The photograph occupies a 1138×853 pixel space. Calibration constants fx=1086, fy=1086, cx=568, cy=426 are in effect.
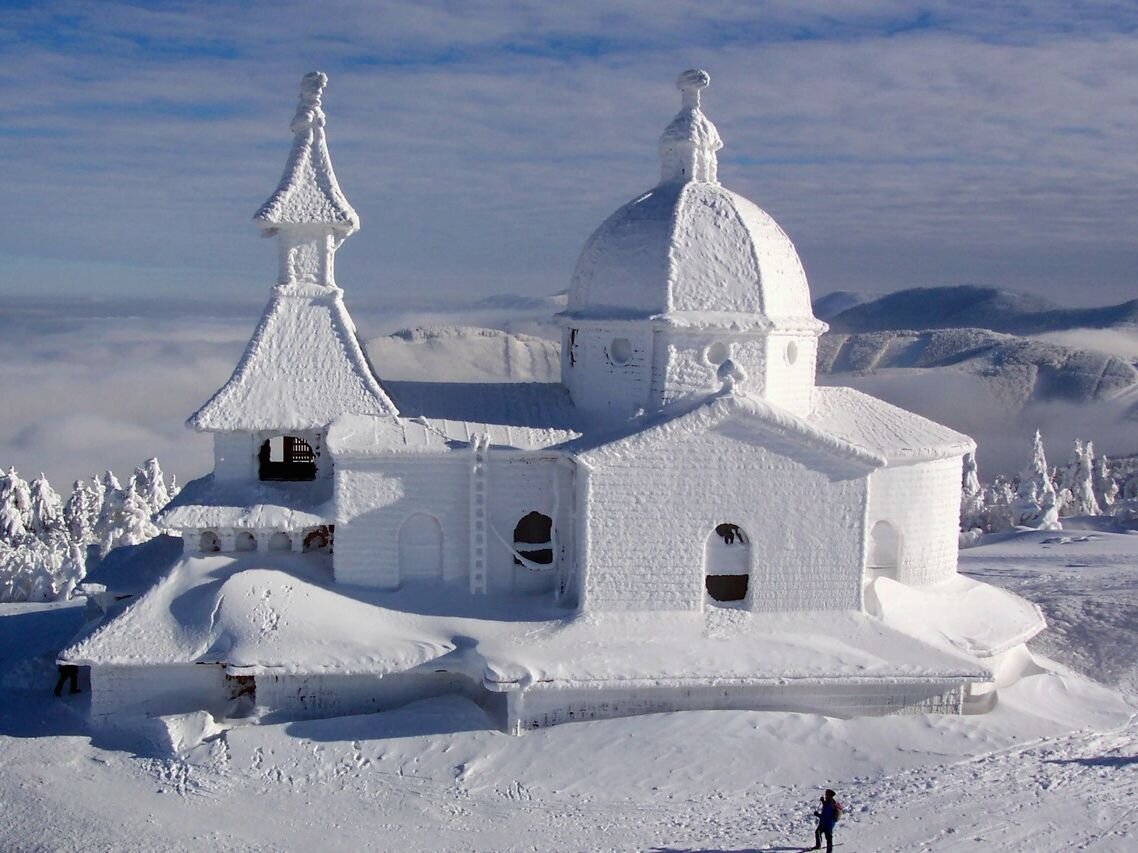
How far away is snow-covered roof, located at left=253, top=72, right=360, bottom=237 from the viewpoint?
2327cm

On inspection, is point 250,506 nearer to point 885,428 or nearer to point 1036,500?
point 885,428

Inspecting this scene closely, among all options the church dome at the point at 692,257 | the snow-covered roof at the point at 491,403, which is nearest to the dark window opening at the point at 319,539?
the snow-covered roof at the point at 491,403

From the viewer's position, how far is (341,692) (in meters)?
20.2

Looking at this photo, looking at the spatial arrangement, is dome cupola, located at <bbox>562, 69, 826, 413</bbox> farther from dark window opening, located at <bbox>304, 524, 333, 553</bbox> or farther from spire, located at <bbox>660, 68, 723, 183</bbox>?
dark window opening, located at <bbox>304, 524, 333, 553</bbox>

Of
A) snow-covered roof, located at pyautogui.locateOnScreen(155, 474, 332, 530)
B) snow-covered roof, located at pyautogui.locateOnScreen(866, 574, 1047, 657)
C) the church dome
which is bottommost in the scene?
snow-covered roof, located at pyautogui.locateOnScreen(866, 574, 1047, 657)

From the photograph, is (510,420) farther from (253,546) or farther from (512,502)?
(253,546)

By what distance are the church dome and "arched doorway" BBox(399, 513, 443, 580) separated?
5.69 m

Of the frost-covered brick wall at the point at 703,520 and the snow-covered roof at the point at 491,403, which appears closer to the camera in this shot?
the frost-covered brick wall at the point at 703,520

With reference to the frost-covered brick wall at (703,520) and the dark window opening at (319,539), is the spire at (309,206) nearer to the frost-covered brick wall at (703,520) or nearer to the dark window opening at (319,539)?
the dark window opening at (319,539)

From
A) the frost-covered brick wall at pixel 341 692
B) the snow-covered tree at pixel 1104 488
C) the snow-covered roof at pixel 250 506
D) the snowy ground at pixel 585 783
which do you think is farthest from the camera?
the snow-covered tree at pixel 1104 488

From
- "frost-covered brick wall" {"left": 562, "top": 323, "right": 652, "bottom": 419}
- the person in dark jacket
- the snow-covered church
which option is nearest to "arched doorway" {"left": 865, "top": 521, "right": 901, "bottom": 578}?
the snow-covered church

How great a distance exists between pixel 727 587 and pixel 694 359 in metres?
4.78

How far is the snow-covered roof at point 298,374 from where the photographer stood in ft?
73.1

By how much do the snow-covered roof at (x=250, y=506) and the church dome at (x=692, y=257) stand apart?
6.95m
